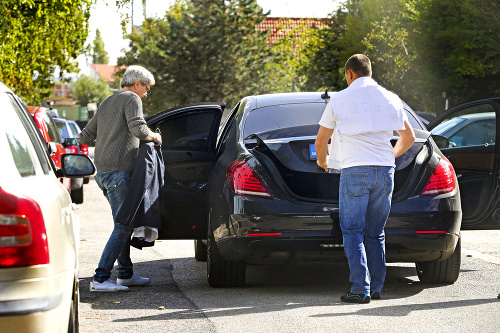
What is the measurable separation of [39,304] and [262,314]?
9.68 ft

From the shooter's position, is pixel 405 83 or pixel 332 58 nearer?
pixel 405 83

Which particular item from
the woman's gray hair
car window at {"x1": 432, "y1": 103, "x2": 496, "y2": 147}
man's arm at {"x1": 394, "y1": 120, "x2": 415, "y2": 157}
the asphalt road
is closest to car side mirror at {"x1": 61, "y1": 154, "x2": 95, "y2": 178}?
the asphalt road

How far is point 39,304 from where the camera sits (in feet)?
11.3

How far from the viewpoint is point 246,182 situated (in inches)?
267

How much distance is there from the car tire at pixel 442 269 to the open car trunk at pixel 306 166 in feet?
2.92

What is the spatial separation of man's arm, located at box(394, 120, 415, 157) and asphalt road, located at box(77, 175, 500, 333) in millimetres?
1096

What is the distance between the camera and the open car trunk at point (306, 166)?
6.80m

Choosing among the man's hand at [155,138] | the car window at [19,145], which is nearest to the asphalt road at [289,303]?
the man's hand at [155,138]

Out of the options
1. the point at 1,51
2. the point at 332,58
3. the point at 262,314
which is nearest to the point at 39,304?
the point at 262,314

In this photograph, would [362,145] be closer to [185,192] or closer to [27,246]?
[185,192]

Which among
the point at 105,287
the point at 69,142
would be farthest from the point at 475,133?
the point at 69,142

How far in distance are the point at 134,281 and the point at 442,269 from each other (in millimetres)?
2534

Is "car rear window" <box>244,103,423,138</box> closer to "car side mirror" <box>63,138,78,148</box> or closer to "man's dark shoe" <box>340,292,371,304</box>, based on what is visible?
"man's dark shoe" <box>340,292,371,304</box>

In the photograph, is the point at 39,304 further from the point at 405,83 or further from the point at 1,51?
the point at 405,83
